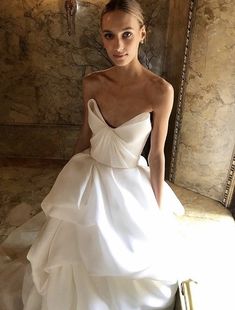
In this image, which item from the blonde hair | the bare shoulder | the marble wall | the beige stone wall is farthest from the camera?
the marble wall

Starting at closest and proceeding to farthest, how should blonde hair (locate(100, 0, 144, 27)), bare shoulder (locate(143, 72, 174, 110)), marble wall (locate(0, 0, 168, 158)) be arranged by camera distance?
1. blonde hair (locate(100, 0, 144, 27))
2. bare shoulder (locate(143, 72, 174, 110))
3. marble wall (locate(0, 0, 168, 158))

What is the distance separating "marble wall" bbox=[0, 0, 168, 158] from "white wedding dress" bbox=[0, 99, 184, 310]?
104 cm

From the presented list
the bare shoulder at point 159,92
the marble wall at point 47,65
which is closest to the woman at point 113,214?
the bare shoulder at point 159,92

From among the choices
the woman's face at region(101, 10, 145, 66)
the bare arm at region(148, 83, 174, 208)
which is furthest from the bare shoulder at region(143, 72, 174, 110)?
the woman's face at region(101, 10, 145, 66)

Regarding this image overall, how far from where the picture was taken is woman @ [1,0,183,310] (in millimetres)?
1193

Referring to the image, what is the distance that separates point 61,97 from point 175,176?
3.33 feet

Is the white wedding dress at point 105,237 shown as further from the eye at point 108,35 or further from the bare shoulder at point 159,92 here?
the eye at point 108,35

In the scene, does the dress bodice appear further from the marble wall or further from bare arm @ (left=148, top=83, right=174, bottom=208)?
the marble wall

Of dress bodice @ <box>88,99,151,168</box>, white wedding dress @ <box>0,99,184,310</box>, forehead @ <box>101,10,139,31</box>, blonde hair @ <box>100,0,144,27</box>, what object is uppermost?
blonde hair @ <box>100,0,144,27</box>

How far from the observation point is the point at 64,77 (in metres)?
2.31

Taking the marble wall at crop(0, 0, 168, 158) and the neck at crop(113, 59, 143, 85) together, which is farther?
the marble wall at crop(0, 0, 168, 158)

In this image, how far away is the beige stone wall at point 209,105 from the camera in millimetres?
1754

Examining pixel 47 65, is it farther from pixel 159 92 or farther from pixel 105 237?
pixel 105 237

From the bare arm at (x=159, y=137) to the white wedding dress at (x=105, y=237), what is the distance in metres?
0.04
